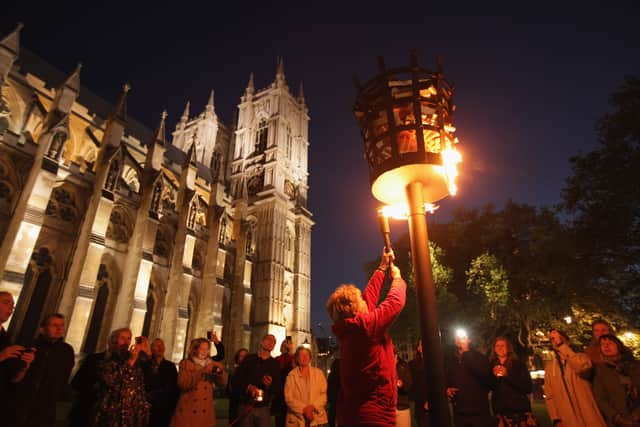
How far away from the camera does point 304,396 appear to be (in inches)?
161

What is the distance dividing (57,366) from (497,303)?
18.0 m

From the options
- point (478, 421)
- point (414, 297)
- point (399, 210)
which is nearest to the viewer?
point (399, 210)

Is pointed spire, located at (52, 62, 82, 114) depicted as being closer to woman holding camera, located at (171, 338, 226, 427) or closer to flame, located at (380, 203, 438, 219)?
woman holding camera, located at (171, 338, 226, 427)

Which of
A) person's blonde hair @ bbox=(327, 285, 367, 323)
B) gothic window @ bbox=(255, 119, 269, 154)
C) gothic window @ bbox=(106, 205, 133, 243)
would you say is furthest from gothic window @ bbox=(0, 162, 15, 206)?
gothic window @ bbox=(255, 119, 269, 154)

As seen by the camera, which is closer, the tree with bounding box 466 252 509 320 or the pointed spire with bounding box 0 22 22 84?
the pointed spire with bounding box 0 22 22 84

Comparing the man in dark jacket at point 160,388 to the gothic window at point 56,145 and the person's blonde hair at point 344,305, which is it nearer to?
the person's blonde hair at point 344,305

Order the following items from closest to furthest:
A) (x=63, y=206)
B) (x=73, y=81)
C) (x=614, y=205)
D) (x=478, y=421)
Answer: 1. (x=478, y=421)
2. (x=614, y=205)
3. (x=63, y=206)
4. (x=73, y=81)

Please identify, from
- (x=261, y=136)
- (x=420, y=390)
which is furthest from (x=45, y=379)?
(x=261, y=136)

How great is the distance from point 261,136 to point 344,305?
35.0 meters

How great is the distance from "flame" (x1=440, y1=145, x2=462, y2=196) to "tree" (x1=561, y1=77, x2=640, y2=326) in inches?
440

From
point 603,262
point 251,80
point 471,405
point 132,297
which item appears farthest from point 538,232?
point 251,80

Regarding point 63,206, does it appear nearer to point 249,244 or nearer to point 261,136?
point 249,244

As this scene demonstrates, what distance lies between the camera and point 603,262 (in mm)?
12086

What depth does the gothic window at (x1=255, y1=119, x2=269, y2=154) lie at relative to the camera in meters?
34.8
